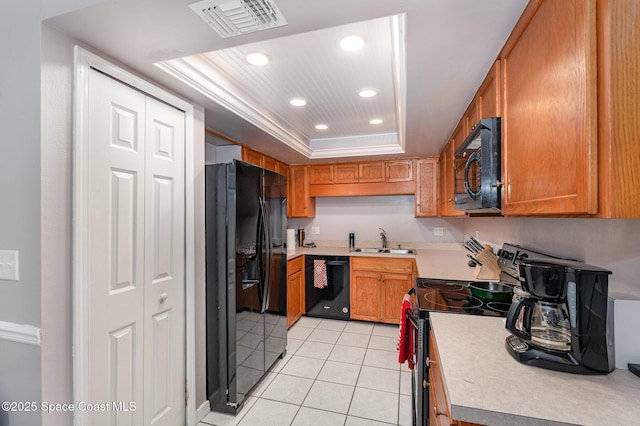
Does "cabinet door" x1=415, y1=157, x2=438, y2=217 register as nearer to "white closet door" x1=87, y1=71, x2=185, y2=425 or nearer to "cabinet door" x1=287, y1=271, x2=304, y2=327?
"cabinet door" x1=287, y1=271, x2=304, y2=327

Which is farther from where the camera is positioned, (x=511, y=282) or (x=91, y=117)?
(x=511, y=282)

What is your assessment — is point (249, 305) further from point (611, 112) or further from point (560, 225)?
point (611, 112)

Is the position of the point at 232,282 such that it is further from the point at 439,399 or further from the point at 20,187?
the point at 439,399

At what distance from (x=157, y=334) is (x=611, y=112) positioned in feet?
6.93

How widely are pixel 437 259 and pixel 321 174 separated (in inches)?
76.5

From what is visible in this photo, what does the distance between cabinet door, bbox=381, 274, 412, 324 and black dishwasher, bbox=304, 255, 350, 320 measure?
0.47 metres

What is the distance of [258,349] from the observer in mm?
2342

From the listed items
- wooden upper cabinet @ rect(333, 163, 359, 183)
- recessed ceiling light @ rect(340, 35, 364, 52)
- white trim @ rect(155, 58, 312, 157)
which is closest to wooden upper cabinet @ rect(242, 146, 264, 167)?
white trim @ rect(155, 58, 312, 157)

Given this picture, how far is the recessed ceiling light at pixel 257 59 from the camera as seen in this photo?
5.88 ft

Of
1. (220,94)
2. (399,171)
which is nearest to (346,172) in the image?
(399,171)

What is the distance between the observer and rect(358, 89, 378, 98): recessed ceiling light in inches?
91.0

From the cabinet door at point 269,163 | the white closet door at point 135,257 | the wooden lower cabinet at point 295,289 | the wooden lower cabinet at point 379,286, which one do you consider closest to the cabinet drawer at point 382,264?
the wooden lower cabinet at point 379,286

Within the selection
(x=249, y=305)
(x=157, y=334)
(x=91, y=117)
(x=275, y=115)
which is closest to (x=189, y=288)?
(x=157, y=334)

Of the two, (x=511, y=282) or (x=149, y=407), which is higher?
(x=511, y=282)
